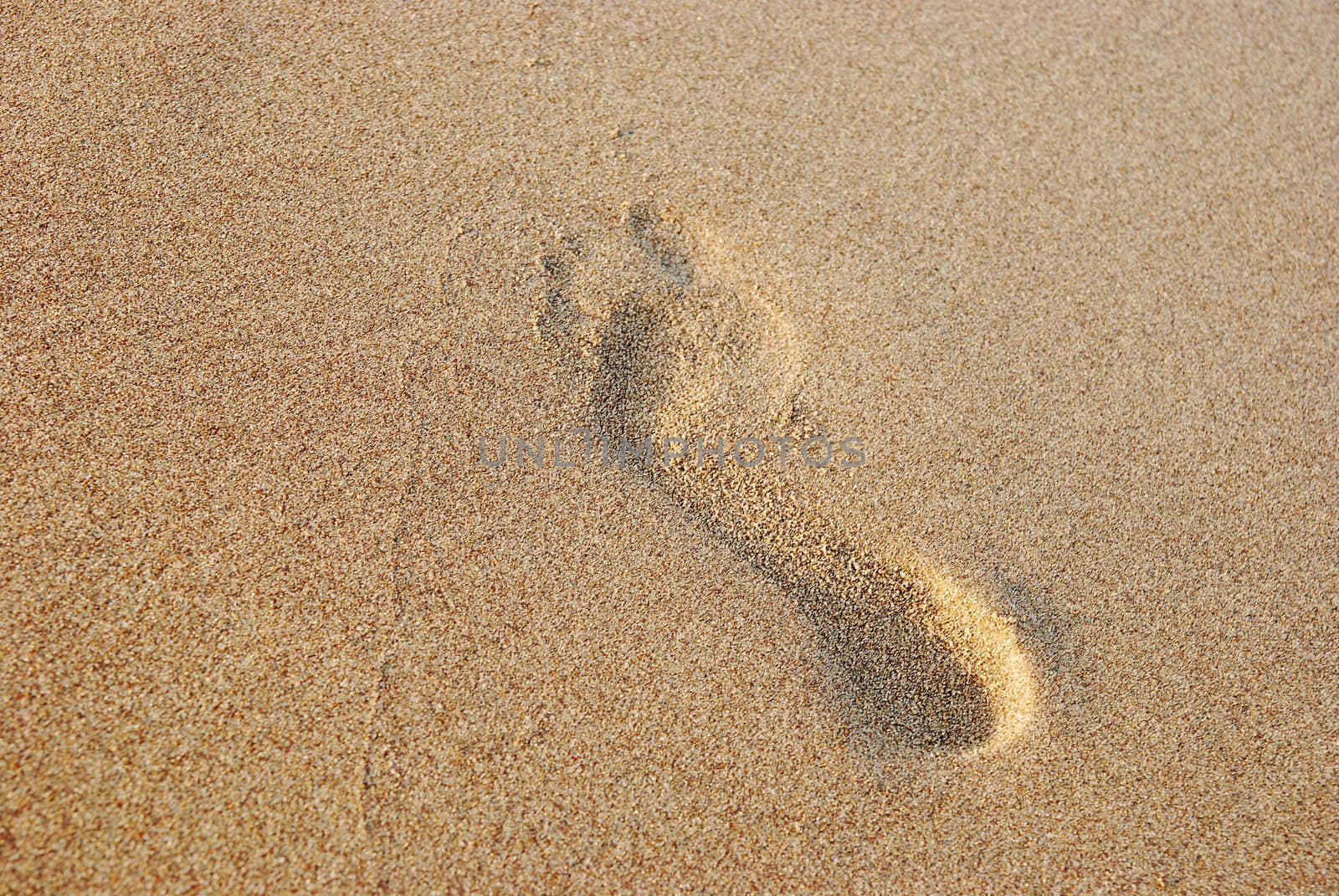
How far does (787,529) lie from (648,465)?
20 cm

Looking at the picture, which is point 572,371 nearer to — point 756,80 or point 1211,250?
point 756,80

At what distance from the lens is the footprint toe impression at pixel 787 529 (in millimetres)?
1166

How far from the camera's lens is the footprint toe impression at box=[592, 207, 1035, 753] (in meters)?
1.17

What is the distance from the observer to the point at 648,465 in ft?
4.17

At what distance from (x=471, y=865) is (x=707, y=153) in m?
Result: 1.06

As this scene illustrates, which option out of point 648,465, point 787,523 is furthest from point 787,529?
point 648,465

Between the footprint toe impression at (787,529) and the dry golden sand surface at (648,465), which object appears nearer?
the dry golden sand surface at (648,465)

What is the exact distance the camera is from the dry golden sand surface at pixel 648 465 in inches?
41.7

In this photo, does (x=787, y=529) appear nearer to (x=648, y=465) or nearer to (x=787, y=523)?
(x=787, y=523)

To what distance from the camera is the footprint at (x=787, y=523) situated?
117 cm

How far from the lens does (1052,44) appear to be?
5.80 ft

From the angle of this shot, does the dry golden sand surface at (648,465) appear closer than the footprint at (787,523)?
Yes

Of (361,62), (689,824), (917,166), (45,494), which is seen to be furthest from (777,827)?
(361,62)

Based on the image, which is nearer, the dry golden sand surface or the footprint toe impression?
the dry golden sand surface
